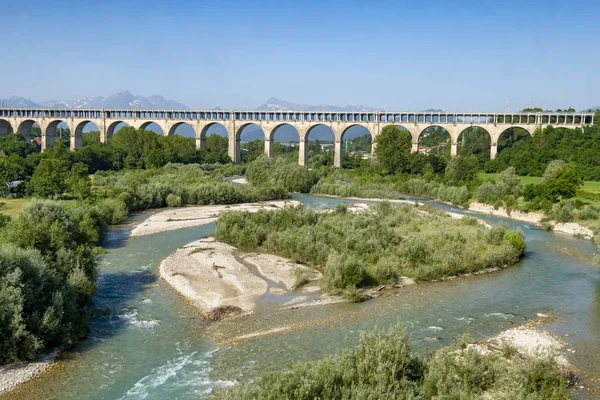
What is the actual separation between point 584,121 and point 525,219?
122ft

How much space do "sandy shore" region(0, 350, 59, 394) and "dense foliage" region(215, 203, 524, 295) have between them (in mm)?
9597

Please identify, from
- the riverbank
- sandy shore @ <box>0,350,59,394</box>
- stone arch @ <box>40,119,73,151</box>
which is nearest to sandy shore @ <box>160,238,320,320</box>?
the riverbank

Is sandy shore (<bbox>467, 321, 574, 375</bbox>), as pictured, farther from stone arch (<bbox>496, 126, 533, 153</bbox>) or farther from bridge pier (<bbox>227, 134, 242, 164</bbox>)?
bridge pier (<bbox>227, 134, 242, 164</bbox>)

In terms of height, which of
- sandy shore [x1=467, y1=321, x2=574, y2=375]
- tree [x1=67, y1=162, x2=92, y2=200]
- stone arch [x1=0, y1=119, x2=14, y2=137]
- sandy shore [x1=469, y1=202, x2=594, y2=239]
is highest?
stone arch [x1=0, y1=119, x2=14, y2=137]

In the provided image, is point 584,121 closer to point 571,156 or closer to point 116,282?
point 571,156

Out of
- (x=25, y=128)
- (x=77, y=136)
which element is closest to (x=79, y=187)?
(x=77, y=136)

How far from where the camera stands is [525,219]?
127 feet

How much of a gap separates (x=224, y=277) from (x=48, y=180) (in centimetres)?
2304

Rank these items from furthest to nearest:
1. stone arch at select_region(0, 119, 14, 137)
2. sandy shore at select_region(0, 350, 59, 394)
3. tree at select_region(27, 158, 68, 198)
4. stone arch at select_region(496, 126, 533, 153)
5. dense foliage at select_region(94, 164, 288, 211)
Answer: stone arch at select_region(0, 119, 14, 137) → stone arch at select_region(496, 126, 533, 153) → dense foliage at select_region(94, 164, 288, 211) → tree at select_region(27, 158, 68, 198) → sandy shore at select_region(0, 350, 59, 394)

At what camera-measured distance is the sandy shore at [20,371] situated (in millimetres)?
12453

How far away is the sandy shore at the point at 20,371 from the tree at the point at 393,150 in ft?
161

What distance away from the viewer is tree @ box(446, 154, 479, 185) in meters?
52.0

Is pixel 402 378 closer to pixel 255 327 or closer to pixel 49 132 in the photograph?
pixel 255 327

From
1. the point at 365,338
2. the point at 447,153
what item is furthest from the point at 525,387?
the point at 447,153
